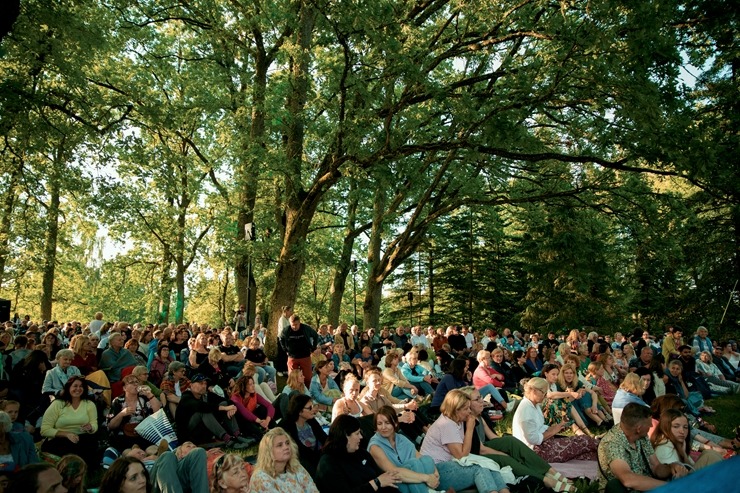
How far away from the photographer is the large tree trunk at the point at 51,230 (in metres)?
12.3

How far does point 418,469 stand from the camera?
20.7ft

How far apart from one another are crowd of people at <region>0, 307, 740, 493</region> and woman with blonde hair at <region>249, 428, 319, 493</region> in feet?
0.04

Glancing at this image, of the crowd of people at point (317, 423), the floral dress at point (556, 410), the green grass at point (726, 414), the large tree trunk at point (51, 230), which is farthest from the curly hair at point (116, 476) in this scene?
the green grass at point (726, 414)

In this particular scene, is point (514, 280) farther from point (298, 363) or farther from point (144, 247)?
point (298, 363)

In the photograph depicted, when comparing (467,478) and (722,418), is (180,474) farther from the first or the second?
(722,418)

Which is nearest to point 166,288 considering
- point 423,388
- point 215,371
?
point 423,388

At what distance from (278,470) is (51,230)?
63.0ft

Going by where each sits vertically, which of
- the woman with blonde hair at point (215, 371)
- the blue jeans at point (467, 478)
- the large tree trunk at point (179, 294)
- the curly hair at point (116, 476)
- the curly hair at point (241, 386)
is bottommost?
the blue jeans at point (467, 478)

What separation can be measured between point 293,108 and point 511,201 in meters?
7.65

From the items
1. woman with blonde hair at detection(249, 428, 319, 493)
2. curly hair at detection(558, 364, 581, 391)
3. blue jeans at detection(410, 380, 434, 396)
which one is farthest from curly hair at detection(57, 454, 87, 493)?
blue jeans at detection(410, 380, 434, 396)

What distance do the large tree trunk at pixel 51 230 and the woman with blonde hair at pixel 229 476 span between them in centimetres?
859

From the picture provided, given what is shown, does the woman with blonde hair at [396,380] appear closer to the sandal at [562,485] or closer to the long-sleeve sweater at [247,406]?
the long-sleeve sweater at [247,406]

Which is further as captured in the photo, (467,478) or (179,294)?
(179,294)

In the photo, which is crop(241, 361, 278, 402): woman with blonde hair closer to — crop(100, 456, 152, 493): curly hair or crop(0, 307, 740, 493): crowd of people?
crop(0, 307, 740, 493): crowd of people
